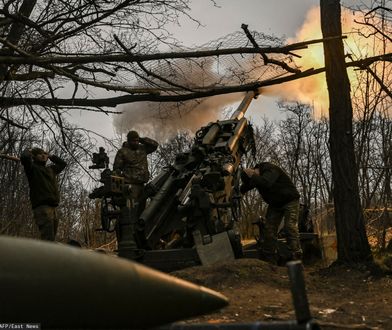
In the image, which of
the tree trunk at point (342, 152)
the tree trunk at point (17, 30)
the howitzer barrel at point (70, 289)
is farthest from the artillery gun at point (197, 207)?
the howitzer barrel at point (70, 289)

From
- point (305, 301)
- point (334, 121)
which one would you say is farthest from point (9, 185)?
point (305, 301)

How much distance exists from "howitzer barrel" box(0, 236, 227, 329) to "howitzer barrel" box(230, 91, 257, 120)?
8806mm

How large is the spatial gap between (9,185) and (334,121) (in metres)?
22.9

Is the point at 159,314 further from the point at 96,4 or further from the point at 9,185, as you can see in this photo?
the point at 9,185

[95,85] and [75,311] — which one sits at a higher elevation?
[95,85]

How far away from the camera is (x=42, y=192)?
8.73 m

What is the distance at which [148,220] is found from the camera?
8.16m

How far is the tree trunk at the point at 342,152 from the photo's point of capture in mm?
7434

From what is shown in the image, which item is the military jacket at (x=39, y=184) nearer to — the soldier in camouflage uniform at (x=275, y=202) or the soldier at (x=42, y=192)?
the soldier at (x=42, y=192)

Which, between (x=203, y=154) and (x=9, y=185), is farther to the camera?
(x=9, y=185)

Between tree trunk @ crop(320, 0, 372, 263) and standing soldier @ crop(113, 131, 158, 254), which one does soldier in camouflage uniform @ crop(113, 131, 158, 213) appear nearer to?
standing soldier @ crop(113, 131, 158, 254)

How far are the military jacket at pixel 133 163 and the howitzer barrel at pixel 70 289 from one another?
7741 mm

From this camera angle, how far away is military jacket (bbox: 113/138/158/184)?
378 inches

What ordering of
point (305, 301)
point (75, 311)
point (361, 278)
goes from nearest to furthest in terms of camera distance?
1. point (75, 311)
2. point (305, 301)
3. point (361, 278)
